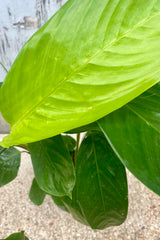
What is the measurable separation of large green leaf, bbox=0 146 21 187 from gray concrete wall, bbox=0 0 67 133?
1.94 ft

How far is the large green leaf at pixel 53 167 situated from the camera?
0.40 m

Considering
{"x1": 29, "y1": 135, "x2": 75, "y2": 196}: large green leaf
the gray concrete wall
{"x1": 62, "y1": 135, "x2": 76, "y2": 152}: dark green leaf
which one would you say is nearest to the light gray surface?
the gray concrete wall

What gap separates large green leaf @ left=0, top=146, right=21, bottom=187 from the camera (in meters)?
0.53

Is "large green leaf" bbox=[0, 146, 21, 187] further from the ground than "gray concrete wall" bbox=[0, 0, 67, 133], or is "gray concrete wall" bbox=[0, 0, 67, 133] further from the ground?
"gray concrete wall" bbox=[0, 0, 67, 133]

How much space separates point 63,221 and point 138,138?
0.52 m

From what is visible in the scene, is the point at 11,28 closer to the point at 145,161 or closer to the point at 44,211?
the point at 44,211

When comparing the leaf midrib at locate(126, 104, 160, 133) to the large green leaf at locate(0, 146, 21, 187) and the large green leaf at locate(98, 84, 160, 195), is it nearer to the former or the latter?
the large green leaf at locate(98, 84, 160, 195)

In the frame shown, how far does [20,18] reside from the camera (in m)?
0.91

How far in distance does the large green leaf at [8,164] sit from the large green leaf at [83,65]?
316 millimetres

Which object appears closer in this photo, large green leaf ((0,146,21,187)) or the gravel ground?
large green leaf ((0,146,21,187))

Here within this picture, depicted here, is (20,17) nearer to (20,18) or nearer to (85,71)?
(20,18)

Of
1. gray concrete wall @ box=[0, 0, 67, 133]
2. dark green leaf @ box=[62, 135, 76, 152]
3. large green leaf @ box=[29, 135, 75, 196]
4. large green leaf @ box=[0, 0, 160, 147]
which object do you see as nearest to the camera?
large green leaf @ box=[0, 0, 160, 147]

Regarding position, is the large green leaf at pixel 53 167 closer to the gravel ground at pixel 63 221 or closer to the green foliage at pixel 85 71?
the green foliage at pixel 85 71

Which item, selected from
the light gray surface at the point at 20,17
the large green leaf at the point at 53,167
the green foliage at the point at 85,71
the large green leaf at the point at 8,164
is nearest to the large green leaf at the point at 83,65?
the green foliage at the point at 85,71
